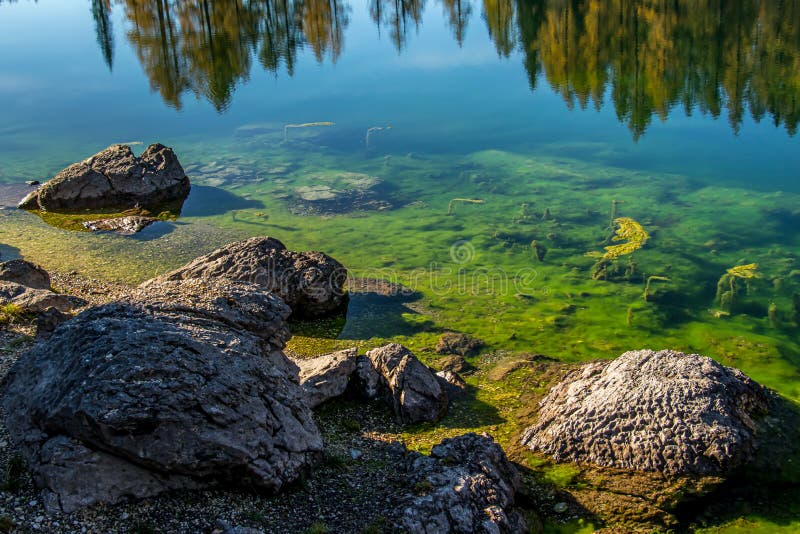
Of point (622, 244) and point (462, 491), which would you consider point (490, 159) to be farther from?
point (462, 491)

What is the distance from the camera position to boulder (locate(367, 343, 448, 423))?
14.2 m

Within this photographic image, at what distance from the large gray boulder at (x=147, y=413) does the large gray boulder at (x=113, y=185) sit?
57.2 ft

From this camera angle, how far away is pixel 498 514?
10.3m

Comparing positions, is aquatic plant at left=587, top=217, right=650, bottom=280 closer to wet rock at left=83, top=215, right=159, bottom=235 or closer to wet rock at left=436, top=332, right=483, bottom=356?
wet rock at left=436, top=332, right=483, bottom=356

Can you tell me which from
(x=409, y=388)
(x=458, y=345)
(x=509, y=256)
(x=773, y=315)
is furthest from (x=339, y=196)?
(x=773, y=315)

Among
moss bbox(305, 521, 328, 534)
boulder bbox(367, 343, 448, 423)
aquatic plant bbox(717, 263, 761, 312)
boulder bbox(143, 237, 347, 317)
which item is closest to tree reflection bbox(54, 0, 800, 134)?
aquatic plant bbox(717, 263, 761, 312)

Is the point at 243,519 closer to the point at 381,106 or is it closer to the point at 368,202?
the point at 368,202

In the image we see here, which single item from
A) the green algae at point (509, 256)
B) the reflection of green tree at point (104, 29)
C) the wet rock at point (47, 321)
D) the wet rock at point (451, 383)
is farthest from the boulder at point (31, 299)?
the reflection of green tree at point (104, 29)

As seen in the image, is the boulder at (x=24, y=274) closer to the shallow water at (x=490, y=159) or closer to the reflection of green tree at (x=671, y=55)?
the shallow water at (x=490, y=159)

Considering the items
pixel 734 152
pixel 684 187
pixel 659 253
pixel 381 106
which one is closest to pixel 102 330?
pixel 659 253

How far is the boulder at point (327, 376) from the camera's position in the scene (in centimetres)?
1430

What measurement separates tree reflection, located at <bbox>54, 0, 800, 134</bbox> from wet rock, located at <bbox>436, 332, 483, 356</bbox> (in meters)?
22.5

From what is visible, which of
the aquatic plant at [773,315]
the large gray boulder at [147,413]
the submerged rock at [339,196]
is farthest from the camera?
the submerged rock at [339,196]

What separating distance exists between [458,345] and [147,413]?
9570 mm
